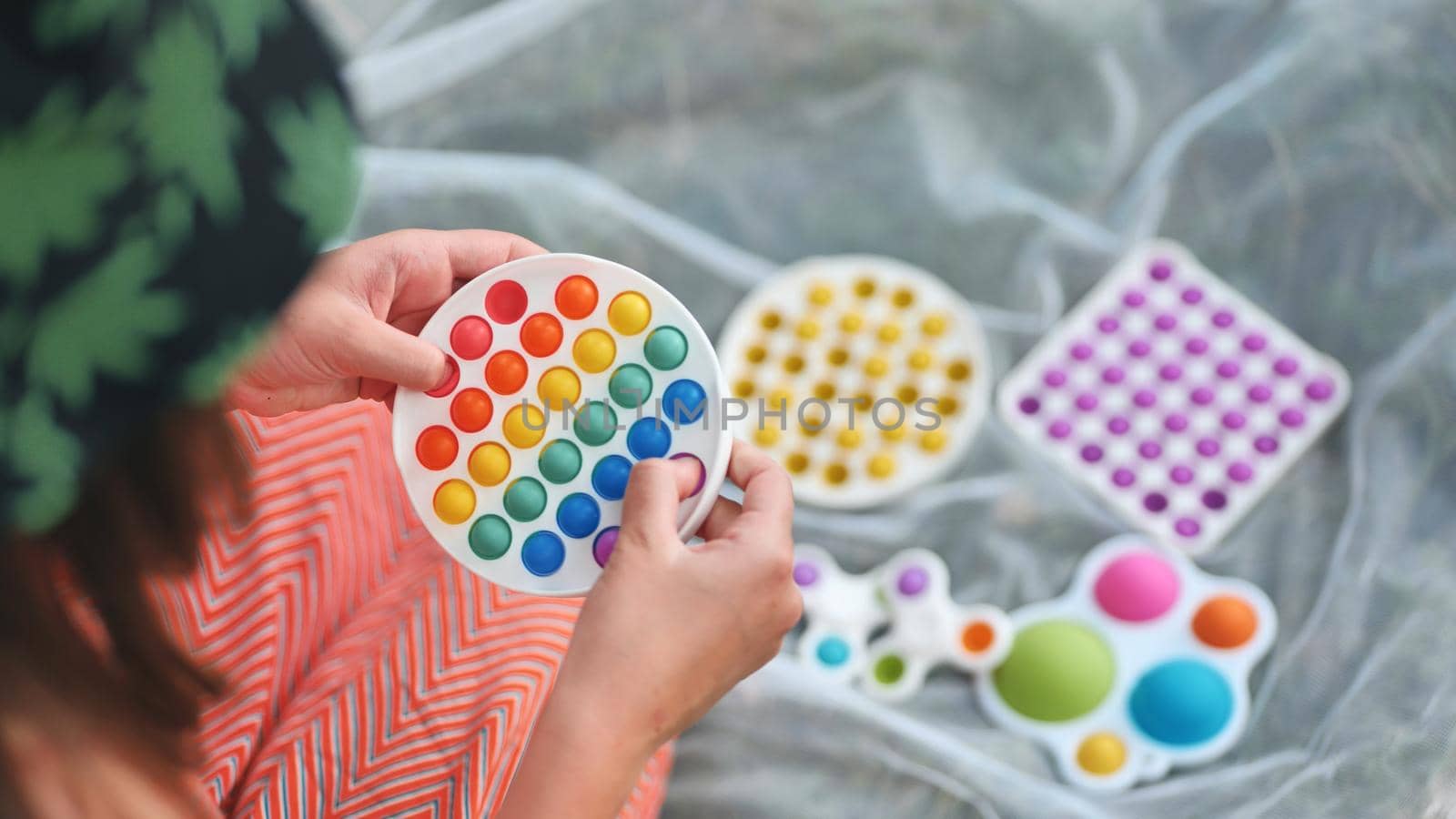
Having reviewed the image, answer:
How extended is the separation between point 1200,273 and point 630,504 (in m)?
0.53

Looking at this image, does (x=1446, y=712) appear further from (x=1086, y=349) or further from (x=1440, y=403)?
(x=1086, y=349)

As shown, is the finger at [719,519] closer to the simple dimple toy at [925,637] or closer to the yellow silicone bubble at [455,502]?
the yellow silicone bubble at [455,502]

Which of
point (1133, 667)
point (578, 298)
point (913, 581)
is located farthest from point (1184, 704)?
point (578, 298)

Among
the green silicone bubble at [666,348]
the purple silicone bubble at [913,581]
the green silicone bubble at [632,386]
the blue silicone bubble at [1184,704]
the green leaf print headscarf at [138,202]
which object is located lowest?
the purple silicone bubble at [913,581]

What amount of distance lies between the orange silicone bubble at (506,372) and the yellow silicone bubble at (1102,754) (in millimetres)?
383

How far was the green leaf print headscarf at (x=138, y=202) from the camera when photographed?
0.24 metres

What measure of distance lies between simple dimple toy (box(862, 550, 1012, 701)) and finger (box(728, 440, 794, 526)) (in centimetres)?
25

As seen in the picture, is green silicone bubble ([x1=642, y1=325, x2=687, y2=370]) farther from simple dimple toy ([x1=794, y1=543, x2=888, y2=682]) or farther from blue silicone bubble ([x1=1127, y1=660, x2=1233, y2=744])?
blue silicone bubble ([x1=1127, y1=660, x2=1233, y2=744])

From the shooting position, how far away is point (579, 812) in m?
0.39

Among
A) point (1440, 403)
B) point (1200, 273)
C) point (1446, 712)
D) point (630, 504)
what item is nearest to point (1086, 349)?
point (1200, 273)

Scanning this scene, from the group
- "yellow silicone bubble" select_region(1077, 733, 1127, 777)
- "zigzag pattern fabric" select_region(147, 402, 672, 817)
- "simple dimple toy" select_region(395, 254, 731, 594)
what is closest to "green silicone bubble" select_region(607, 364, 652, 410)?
"simple dimple toy" select_region(395, 254, 731, 594)

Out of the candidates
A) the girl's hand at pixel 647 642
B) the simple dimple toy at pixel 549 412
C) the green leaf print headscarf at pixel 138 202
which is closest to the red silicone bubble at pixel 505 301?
the simple dimple toy at pixel 549 412

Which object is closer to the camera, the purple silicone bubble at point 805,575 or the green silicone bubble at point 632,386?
the green silicone bubble at point 632,386

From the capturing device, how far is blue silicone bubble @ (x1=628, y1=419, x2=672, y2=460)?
0.47 m
